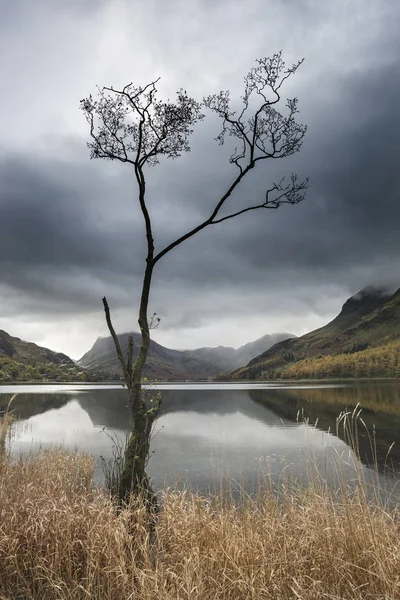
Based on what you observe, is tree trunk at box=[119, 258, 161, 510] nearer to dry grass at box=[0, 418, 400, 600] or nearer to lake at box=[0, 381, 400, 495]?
lake at box=[0, 381, 400, 495]

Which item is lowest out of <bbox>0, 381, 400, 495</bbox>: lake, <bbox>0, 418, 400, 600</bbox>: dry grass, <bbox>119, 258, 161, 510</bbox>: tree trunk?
<bbox>0, 381, 400, 495</bbox>: lake

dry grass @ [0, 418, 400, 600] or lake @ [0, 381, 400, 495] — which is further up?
dry grass @ [0, 418, 400, 600]

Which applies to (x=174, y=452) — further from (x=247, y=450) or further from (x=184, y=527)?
(x=184, y=527)

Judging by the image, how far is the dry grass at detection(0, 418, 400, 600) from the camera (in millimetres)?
6668

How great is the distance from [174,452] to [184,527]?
75.9 feet

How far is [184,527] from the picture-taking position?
9070 mm

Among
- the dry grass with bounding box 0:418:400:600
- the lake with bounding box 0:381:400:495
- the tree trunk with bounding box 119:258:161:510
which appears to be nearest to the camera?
the dry grass with bounding box 0:418:400:600

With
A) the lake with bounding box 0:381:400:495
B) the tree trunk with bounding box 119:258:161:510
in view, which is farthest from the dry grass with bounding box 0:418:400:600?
the lake with bounding box 0:381:400:495

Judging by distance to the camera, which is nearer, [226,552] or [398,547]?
[398,547]

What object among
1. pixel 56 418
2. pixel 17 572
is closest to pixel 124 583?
pixel 17 572

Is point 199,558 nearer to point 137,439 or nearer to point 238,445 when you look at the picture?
point 137,439

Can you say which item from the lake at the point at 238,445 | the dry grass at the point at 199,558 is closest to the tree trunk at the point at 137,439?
the lake at the point at 238,445

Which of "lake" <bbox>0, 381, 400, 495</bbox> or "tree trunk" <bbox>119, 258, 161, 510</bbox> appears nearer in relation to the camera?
"tree trunk" <bbox>119, 258, 161, 510</bbox>

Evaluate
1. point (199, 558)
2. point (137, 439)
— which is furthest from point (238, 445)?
point (199, 558)
